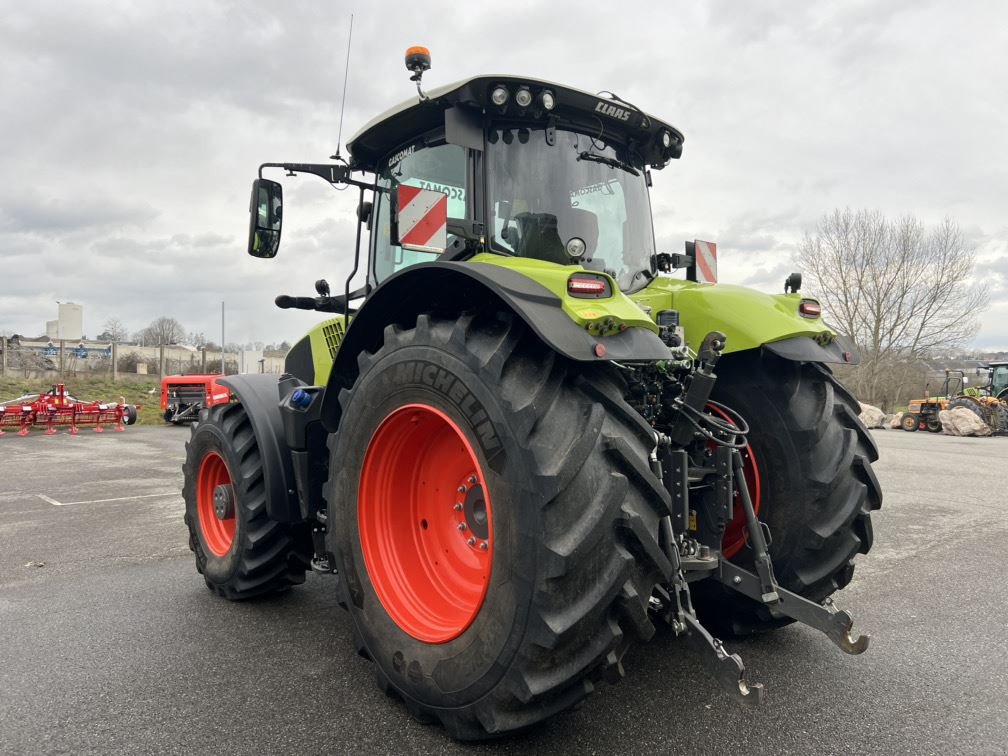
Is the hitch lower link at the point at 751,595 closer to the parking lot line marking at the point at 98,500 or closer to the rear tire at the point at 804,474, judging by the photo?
the rear tire at the point at 804,474

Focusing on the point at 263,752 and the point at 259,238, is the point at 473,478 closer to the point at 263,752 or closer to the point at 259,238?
the point at 263,752

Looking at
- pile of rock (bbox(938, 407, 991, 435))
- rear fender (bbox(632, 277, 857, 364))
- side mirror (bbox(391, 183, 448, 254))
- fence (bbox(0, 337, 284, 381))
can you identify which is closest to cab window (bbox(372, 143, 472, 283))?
side mirror (bbox(391, 183, 448, 254))

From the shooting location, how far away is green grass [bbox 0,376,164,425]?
67.9 feet

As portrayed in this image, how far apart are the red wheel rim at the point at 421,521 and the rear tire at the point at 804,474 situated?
4.17 feet

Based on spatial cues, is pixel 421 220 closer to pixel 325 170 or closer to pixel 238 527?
pixel 325 170

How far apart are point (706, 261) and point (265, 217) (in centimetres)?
A: 244

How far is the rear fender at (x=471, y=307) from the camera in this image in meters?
2.06

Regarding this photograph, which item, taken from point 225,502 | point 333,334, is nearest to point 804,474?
point 333,334

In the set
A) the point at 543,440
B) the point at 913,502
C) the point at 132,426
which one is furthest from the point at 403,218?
the point at 132,426

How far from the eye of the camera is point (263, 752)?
2258 mm

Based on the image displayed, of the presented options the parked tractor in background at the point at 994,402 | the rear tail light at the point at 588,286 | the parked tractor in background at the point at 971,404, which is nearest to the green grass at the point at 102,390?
the rear tail light at the point at 588,286

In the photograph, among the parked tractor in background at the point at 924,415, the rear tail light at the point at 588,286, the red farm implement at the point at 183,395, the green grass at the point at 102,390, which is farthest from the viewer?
the parked tractor in background at the point at 924,415

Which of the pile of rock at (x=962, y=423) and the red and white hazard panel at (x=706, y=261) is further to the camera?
the pile of rock at (x=962, y=423)

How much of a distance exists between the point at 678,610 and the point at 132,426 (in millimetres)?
19111
